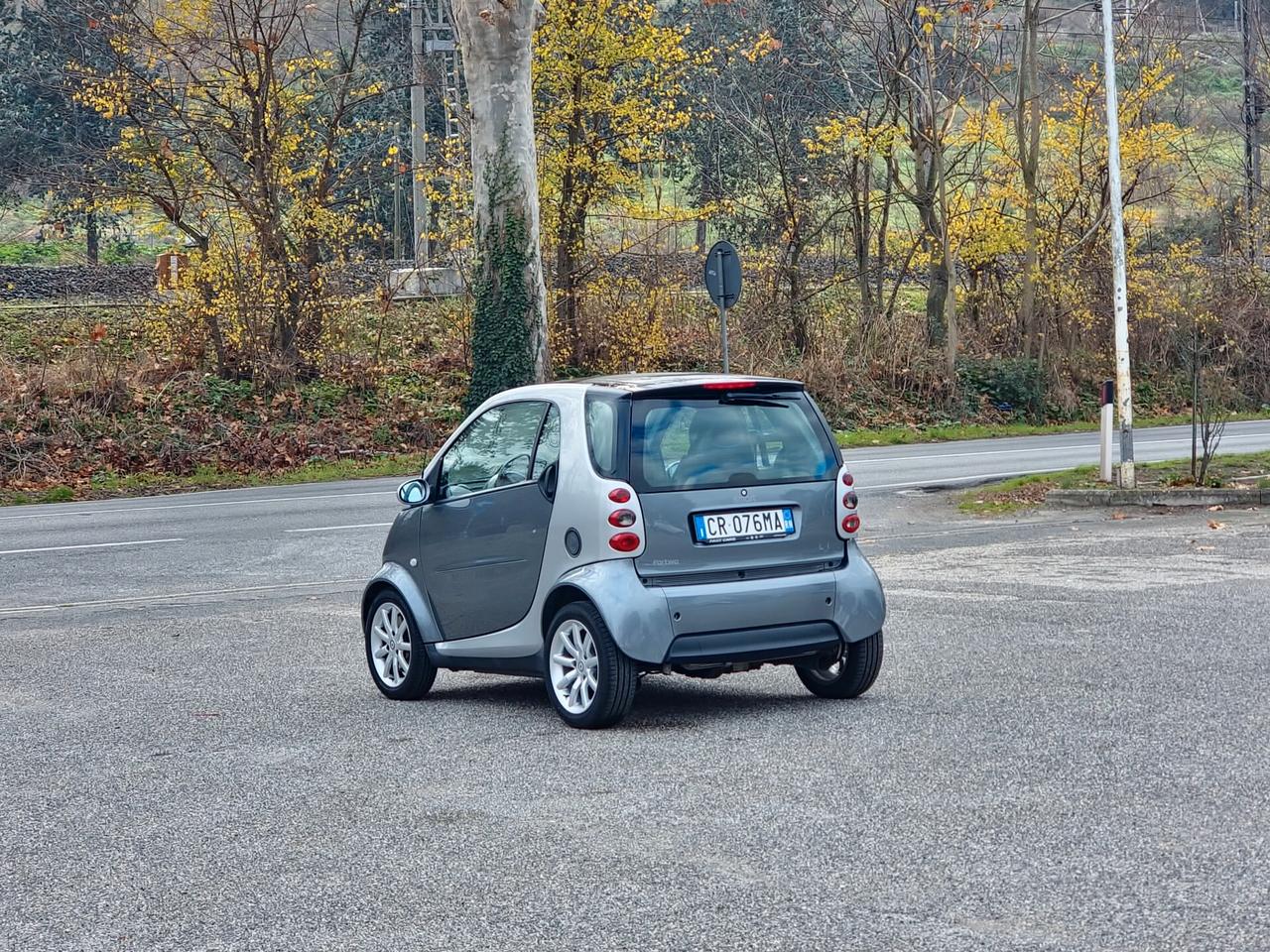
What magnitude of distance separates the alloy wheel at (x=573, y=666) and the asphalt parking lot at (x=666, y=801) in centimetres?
19

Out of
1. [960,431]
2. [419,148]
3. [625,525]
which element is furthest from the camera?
[419,148]

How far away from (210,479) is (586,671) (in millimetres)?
18818

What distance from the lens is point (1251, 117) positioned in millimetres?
45719

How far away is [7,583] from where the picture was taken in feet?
47.4

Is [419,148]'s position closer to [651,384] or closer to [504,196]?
[504,196]

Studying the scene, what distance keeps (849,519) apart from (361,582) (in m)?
6.87

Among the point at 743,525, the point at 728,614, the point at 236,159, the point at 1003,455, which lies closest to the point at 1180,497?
the point at 1003,455

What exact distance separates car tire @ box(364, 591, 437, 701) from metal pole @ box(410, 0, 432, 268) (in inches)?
898

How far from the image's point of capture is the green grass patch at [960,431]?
1226 inches

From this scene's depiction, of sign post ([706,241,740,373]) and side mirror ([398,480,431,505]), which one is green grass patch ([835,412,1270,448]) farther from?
side mirror ([398,480,431,505])

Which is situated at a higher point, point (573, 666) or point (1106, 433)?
point (1106, 433)

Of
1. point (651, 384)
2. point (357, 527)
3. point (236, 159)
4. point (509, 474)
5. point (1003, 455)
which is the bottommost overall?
point (357, 527)

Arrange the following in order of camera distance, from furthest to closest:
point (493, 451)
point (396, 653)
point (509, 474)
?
point (396, 653), point (493, 451), point (509, 474)

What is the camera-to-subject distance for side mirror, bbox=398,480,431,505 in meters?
9.03
